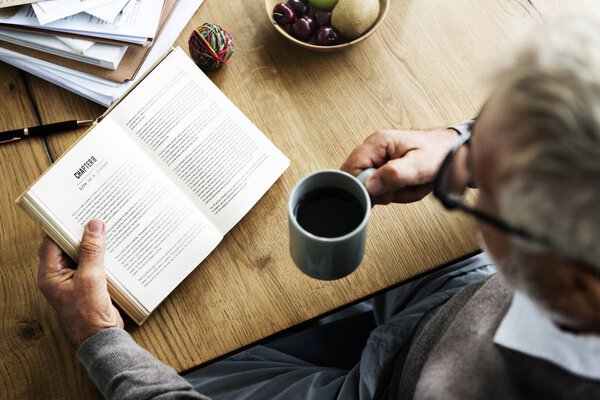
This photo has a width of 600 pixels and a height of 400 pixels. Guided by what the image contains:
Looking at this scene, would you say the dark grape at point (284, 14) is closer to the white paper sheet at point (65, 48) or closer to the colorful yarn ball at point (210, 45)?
the colorful yarn ball at point (210, 45)

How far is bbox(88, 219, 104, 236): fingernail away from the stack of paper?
0.79 ft

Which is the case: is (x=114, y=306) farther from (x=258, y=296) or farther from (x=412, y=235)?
(x=412, y=235)

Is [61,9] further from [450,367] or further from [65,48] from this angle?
[450,367]

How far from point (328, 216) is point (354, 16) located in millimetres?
394

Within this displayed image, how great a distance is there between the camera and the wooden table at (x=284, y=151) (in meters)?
0.88

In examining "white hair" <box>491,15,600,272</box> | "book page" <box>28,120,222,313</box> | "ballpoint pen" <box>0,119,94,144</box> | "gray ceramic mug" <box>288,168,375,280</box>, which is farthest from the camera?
"ballpoint pen" <box>0,119,94,144</box>

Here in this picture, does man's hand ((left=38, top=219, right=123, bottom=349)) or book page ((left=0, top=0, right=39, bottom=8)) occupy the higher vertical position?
book page ((left=0, top=0, right=39, bottom=8))

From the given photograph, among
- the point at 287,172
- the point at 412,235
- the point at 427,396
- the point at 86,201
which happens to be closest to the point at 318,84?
the point at 287,172

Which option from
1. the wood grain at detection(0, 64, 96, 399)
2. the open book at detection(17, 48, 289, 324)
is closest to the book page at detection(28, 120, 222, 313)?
the open book at detection(17, 48, 289, 324)

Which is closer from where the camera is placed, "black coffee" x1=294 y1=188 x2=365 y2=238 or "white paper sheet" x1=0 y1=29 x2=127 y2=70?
"black coffee" x1=294 y1=188 x2=365 y2=238

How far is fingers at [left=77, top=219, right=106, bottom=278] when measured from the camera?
2.78ft

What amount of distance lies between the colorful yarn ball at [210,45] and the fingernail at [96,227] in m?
0.33

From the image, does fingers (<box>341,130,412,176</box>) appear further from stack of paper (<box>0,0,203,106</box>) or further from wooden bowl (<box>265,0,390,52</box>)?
stack of paper (<box>0,0,203,106</box>)

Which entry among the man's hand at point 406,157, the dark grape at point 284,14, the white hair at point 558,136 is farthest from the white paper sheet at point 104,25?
the white hair at point 558,136
